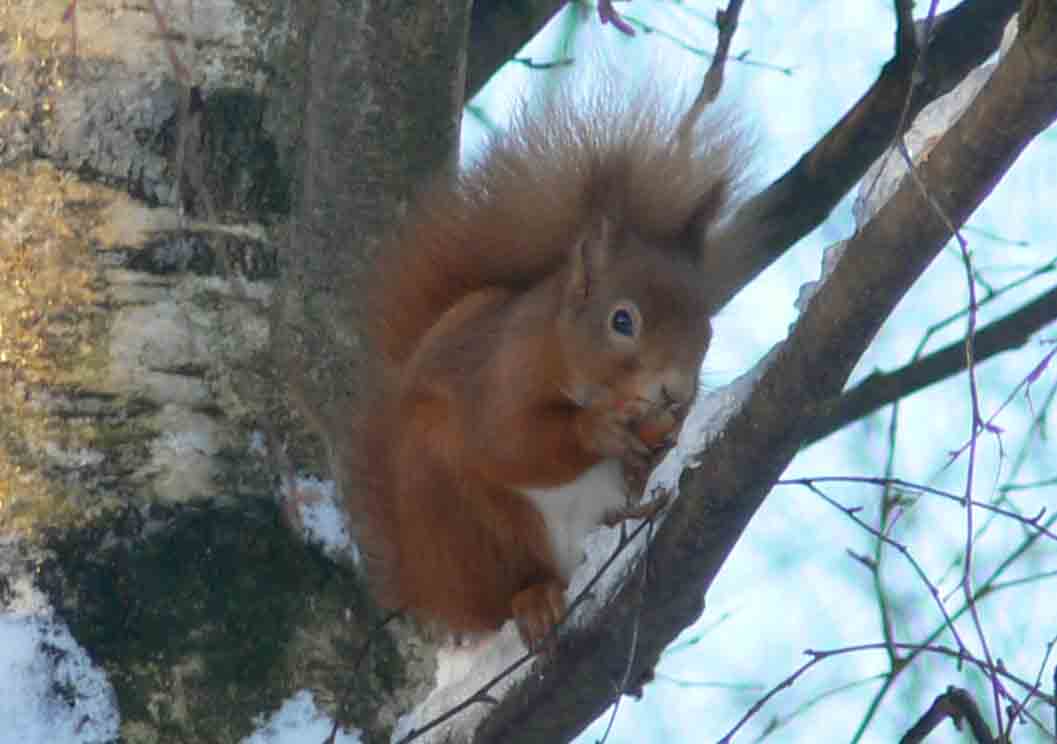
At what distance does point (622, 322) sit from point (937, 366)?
536 mm

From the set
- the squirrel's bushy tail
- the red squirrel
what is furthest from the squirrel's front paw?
the squirrel's bushy tail

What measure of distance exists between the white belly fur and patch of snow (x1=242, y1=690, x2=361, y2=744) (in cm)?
36

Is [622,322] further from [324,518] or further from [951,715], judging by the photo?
[951,715]

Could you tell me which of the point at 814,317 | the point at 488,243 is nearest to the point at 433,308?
the point at 488,243

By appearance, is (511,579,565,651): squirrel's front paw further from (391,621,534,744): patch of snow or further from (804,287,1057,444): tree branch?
(804,287,1057,444): tree branch

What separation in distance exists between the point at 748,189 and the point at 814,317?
0.91 m

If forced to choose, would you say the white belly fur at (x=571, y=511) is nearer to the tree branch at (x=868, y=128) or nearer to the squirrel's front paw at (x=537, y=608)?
the squirrel's front paw at (x=537, y=608)

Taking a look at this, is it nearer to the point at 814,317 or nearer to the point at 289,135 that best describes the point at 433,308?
the point at 289,135

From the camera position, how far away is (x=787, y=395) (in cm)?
120

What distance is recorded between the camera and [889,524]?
1.64 m

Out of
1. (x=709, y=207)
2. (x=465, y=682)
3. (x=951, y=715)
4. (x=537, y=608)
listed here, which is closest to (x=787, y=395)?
(x=951, y=715)

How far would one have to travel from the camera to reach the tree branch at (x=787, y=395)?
1.04 metres

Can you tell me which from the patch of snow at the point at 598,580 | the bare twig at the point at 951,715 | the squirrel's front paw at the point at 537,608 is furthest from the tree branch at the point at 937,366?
the bare twig at the point at 951,715

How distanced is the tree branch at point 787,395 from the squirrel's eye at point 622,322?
1.77ft
